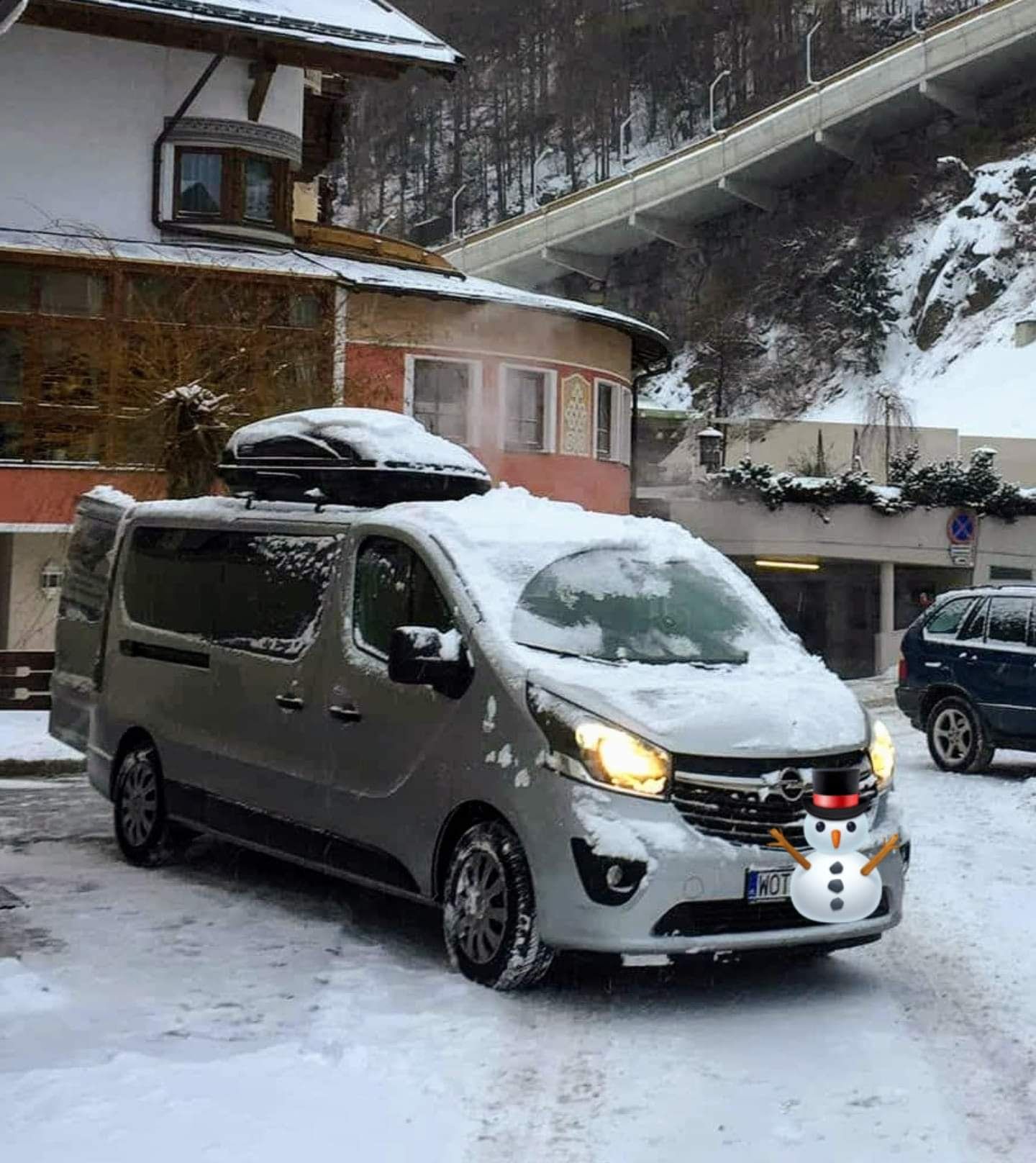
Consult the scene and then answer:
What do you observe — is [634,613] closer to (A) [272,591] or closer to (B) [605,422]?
(A) [272,591]

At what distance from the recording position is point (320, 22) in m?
Answer: 27.4

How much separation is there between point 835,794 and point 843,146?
5976cm

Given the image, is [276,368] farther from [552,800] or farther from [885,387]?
[885,387]

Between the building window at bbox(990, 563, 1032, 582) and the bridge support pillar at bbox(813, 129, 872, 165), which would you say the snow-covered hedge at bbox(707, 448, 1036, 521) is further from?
the bridge support pillar at bbox(813, 129, 872, 165)

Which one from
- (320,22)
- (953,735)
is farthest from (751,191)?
(953,735)

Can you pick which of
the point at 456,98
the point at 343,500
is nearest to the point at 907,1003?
the point at 343,500

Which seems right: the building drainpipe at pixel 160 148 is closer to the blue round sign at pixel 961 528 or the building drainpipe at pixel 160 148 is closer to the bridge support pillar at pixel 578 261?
the blue round sign at pixel 961 528

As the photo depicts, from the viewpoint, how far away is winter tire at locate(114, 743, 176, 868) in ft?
29.6

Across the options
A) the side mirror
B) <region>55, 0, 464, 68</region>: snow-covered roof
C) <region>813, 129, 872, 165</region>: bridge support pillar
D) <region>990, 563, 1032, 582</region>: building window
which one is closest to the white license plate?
the side mirror

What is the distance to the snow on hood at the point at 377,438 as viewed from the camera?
836cm

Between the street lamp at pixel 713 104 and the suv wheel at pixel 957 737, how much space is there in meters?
68.9

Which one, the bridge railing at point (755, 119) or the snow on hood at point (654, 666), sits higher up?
the bridge railing at point (755, 119)

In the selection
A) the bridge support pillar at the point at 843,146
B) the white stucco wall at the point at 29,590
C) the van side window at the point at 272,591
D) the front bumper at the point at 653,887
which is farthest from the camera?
the bridge support pillar at the point at 843,146

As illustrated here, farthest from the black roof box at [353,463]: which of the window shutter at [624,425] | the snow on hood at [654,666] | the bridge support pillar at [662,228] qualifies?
the bridge support pillar at [662,228]
